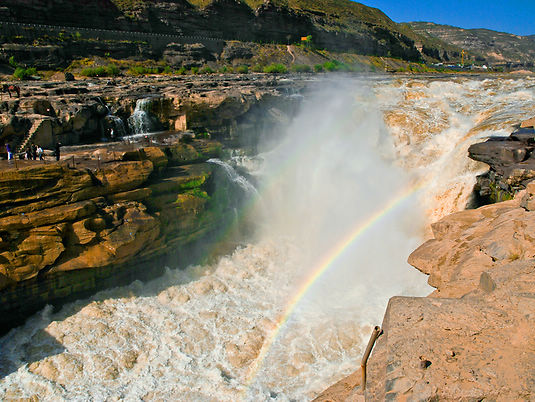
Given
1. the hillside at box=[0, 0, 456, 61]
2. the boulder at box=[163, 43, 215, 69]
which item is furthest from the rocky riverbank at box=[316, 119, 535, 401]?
the hillside at box=[0, 0, 456, 61]

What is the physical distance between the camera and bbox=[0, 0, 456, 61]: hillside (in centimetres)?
5100

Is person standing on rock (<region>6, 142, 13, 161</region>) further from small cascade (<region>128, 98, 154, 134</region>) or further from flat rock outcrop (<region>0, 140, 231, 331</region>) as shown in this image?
small cascade (<region>128, 98, 154, 134</region>)

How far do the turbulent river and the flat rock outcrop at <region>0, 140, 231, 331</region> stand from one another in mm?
733

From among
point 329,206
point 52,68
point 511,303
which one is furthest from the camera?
point 52,68

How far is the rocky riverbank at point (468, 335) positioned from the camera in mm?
Result: 4777

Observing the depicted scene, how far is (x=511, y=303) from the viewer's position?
5.95 m

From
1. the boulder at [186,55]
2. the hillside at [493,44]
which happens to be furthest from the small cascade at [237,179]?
the hillside at [493,44]

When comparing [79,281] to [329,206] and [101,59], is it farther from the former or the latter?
[101,59]

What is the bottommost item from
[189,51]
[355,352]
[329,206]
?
[355,352]

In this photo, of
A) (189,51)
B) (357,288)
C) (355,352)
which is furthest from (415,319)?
(189,51)

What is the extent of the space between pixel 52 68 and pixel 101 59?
6.80 meters

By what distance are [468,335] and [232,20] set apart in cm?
7065

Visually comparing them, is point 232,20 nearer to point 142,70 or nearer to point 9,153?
point 142,70

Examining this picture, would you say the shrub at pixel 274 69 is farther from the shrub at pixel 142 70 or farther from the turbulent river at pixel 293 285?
the turbulent river at pixel 293 285
